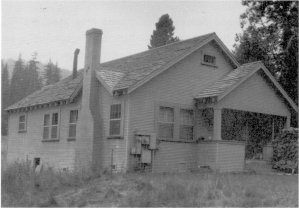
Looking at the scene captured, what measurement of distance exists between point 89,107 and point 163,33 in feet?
106

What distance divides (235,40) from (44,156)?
55.2ft

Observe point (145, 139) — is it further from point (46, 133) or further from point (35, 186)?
point (46, 133)

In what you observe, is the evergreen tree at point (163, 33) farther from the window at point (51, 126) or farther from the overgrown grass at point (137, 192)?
the overgrown grass at point (137, 192)

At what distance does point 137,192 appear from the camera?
45.4 feet

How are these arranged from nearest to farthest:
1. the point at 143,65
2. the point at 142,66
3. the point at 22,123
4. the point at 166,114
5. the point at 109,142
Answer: the point at 109,142, the point at 166,114, the point at 142,66, the point at 143,65, the point at 22,123

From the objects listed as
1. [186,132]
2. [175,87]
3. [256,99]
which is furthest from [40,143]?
[256,99]

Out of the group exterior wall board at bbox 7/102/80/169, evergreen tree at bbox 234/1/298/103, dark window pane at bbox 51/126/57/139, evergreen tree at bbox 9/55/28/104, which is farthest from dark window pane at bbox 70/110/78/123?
evergreen tree at bbox 9/55/28/104

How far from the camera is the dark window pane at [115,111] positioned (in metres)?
21.4

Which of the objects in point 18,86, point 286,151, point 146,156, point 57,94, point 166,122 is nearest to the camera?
point 146,156

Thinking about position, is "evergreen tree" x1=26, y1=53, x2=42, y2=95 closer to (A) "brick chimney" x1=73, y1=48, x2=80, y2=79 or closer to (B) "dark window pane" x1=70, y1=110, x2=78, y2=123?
(A) "brick chimney" x1=73, y1=48, x2=80, y2=79

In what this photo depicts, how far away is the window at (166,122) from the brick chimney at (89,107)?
2956 millimetres

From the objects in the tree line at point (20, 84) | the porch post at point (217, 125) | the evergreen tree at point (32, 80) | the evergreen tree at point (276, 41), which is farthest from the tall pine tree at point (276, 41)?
the evergreen tree at point (32, 80)

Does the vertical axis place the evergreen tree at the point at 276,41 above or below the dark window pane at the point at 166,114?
above

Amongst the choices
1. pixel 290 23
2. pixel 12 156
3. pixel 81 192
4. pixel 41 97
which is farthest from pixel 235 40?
pixel 81 192
